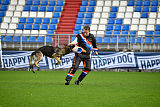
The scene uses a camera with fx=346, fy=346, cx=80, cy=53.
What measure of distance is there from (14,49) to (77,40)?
12075 millimetres

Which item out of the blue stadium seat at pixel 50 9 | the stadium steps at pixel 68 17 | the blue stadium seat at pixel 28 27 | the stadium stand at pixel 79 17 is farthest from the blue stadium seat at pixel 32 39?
the blue stadium seat at pixel 50 9

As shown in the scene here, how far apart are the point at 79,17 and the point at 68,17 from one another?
1213 mm

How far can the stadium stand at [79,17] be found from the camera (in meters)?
29.5

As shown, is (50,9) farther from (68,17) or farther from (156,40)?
(156,40)

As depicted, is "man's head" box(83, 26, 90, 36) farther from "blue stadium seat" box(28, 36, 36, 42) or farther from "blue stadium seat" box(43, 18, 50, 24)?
"blue stadium seat" box(43, 18, 50, 24)

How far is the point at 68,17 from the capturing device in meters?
32.6

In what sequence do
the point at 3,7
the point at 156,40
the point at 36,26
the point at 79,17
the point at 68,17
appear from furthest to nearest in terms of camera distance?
1. the point at 3,7
2. the point at 68,17
3. the point at 79,17
4. the point at 36,26
5. the point at 156,40

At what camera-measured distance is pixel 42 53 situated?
1852 cm

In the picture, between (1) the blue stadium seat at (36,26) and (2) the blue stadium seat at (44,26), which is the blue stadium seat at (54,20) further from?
(1) the blue stadium seat at (36,26)

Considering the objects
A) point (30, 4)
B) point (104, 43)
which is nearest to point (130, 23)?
point (104, 43)

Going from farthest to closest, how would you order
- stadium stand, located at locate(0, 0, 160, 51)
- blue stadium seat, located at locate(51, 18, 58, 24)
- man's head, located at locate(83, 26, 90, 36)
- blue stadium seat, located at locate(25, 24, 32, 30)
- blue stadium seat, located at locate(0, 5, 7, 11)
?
blue stadium seat, located at locate(0, 5, 7, 11), blue stadium seat, located at locate(51, 18, 58, 24), blue stadium seat, located at locate(25, 24, 32, 30), stadium stand, located at locate(0, 0, 160, 51), man's head, located at locate(83, 26, 90, 36)

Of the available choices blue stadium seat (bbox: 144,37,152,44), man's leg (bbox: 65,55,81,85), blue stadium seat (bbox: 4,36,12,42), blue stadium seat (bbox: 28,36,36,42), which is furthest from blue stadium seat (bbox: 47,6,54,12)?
man's leg (bbox: 65,55,81,85)

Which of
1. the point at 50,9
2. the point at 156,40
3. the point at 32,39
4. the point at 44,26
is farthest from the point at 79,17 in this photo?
the point at 156,40

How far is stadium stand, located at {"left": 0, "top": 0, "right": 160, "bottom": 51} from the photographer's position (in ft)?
96.7
